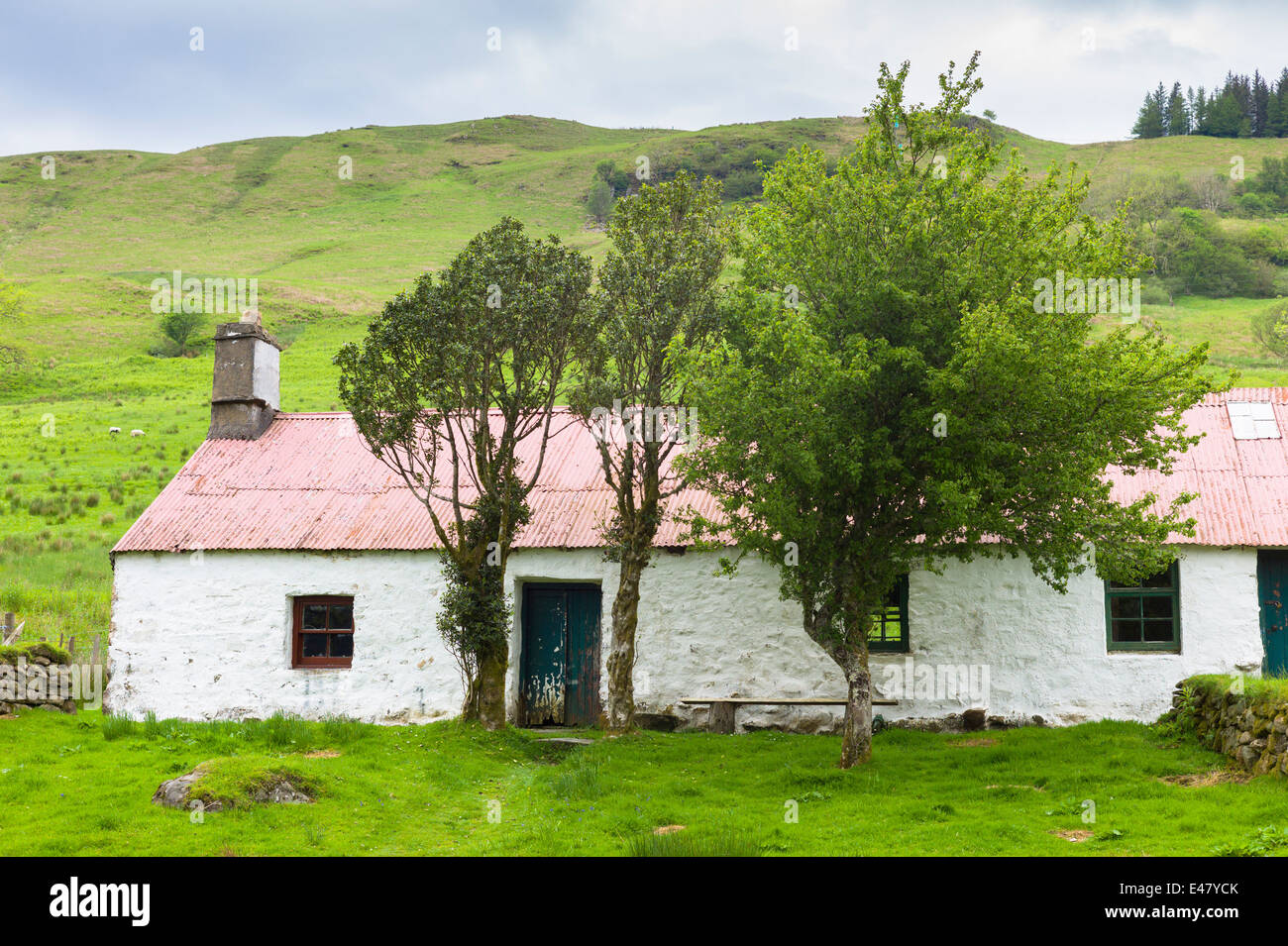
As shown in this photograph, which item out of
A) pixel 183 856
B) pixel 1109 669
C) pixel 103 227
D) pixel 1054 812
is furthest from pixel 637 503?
pixel 103 227

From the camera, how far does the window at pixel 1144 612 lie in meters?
16.6

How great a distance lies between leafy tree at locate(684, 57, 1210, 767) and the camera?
41.1 ft

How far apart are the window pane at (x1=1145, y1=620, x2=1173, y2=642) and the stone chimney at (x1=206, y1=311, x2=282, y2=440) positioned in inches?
701

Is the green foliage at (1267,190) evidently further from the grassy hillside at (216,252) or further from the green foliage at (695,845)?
the green foliage at (695,845)

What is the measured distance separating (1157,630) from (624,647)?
8660 mm

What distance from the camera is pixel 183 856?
8.96 meters

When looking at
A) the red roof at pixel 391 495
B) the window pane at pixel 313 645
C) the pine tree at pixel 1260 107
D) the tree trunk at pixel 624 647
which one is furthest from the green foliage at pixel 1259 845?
the pine tree at pixel 1260 107

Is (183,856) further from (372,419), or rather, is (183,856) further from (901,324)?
(901,324)

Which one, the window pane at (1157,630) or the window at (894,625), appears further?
the window at (894,625)

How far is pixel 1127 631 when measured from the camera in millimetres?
16766

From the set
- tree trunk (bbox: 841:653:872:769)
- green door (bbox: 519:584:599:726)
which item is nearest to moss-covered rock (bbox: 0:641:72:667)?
green door (bbox: 519:584:599:726)

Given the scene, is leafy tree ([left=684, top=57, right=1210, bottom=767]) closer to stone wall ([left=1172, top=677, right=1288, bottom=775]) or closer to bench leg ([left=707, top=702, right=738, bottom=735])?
stone wall ([left=1172, top=677, right=1288, bottom=775])

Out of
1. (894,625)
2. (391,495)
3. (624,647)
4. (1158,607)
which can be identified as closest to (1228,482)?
(1158,607)

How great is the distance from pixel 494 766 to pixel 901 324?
8.09m
